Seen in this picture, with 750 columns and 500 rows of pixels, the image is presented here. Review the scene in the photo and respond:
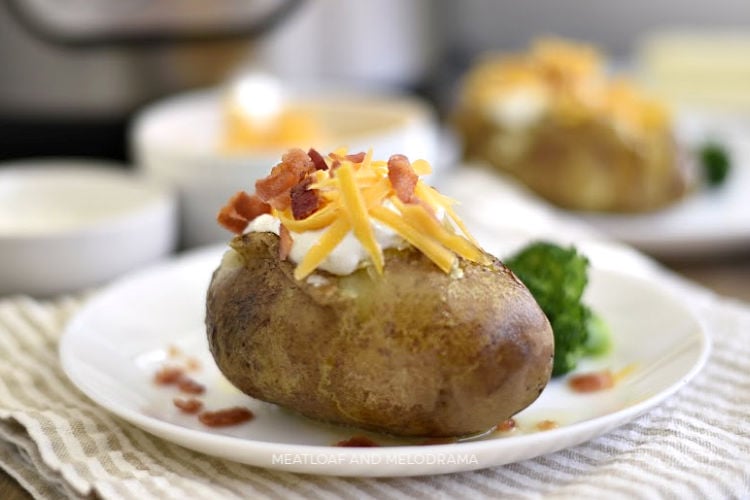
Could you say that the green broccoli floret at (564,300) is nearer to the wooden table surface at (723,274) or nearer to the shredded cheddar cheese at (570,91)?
the wooden table surface at (723,274)

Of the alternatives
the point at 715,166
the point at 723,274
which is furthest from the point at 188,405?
the point at 715,166

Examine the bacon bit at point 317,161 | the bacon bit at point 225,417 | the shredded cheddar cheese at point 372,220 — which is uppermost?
the bacon bit at point 317,161

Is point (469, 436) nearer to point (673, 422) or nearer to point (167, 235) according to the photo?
point (673, 422)

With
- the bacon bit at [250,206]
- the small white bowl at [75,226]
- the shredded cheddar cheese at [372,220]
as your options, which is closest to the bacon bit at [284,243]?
the shredded cheddar cheese at [372,220]

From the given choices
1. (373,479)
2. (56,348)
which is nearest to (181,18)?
(56,348)

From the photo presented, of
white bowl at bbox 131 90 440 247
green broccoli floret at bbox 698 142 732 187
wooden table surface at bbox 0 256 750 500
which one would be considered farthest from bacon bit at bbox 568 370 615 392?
green broccoli floret at bbox 698 142 732 187

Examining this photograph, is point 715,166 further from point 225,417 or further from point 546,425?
point 225,417
